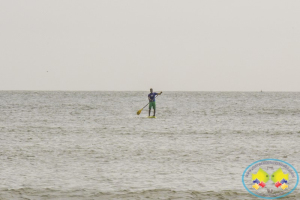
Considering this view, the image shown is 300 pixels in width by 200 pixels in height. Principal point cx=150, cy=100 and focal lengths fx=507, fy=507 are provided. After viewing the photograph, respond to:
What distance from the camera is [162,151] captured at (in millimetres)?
16922

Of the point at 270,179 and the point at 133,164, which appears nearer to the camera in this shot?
the point at 270,179

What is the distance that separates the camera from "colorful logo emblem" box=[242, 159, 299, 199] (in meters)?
10.5

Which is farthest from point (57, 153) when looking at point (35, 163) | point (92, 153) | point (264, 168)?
point (264, 168)

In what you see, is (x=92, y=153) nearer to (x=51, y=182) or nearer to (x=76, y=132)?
(x=51, y=182)

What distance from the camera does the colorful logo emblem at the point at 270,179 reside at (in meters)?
10.5

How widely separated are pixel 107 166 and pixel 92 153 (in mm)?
2688

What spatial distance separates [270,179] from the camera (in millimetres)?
11625

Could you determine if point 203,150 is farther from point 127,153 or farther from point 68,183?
point 68,183

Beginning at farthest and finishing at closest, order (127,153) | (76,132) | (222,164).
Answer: (76,132) < (127,153) < (222,164)

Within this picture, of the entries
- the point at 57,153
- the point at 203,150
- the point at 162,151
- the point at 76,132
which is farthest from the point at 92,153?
the point at 76,132

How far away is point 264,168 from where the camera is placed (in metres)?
13.2

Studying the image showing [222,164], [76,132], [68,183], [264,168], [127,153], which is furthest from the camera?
[76,132]

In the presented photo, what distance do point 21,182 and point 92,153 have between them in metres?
5.00

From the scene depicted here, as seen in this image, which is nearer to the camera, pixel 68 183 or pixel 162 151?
pixel 68 183
